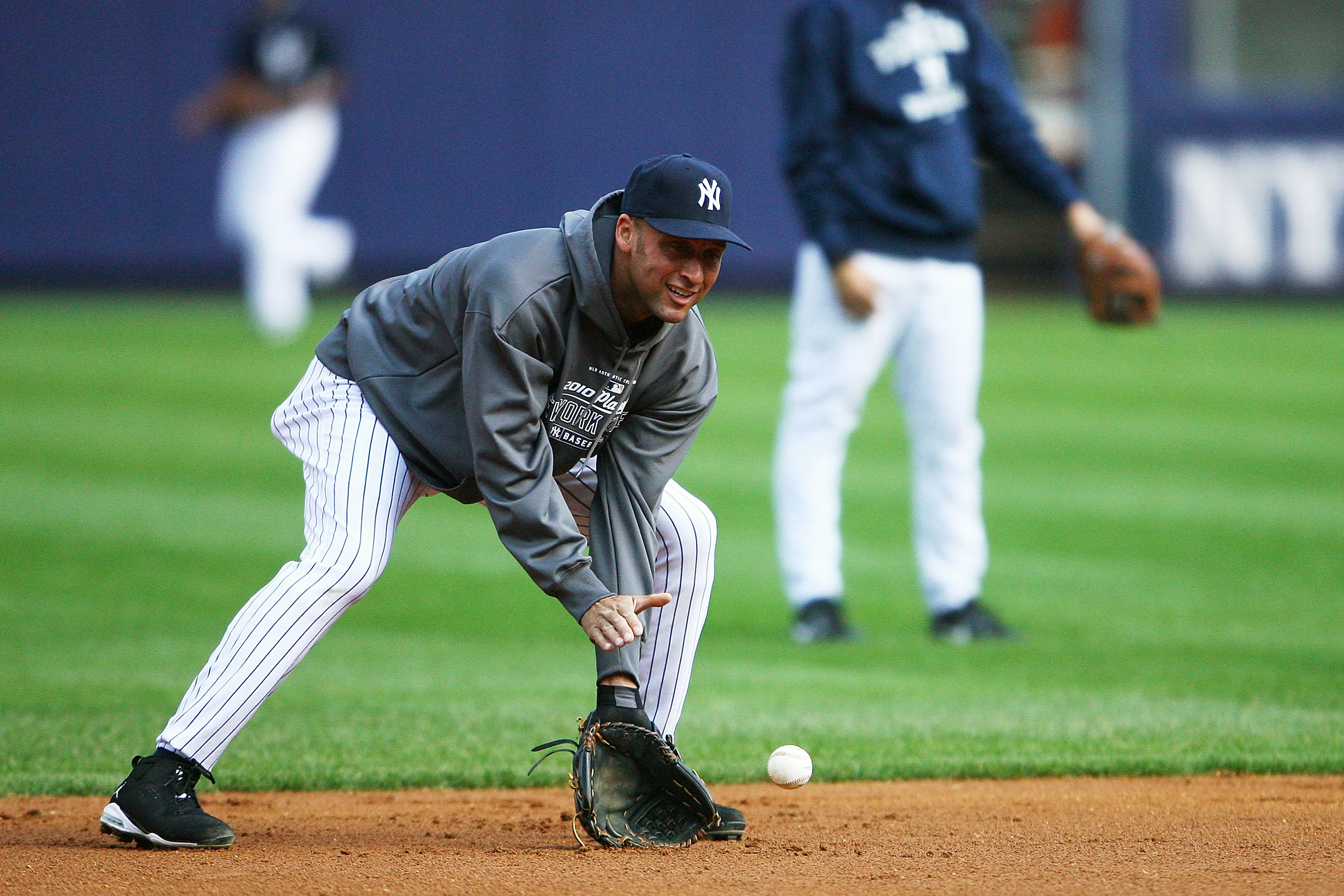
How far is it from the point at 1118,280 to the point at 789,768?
3020 millimetres

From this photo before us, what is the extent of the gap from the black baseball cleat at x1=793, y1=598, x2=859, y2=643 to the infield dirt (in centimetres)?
166

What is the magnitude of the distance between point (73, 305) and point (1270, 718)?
14.5m

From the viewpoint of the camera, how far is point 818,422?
5934 millimetres

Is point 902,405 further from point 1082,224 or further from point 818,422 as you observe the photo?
point 1082,224

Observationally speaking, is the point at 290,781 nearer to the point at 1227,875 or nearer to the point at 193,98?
the point at 1227,875

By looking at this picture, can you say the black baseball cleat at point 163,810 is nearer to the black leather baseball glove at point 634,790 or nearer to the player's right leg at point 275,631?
the player's right leg at point 275,631

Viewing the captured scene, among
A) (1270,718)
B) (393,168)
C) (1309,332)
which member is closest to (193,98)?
(393,168)

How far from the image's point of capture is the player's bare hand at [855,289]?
5.71 meters

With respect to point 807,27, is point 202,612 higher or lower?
lower

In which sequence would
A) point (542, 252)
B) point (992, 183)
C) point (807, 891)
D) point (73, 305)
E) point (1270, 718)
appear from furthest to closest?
point (992, 183) < point (73, 305) < point (1270, 718) < point (542, 252) < point (807, 891)

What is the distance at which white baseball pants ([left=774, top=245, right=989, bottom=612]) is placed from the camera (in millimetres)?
5891

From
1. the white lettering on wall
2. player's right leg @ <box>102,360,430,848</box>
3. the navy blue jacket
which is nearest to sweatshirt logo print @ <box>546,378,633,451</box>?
player's right leg @ <box>102,360,430,848</box>

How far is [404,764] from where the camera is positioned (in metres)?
4.43

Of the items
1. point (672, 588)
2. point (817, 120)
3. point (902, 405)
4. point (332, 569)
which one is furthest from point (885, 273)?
point (332, 569)
